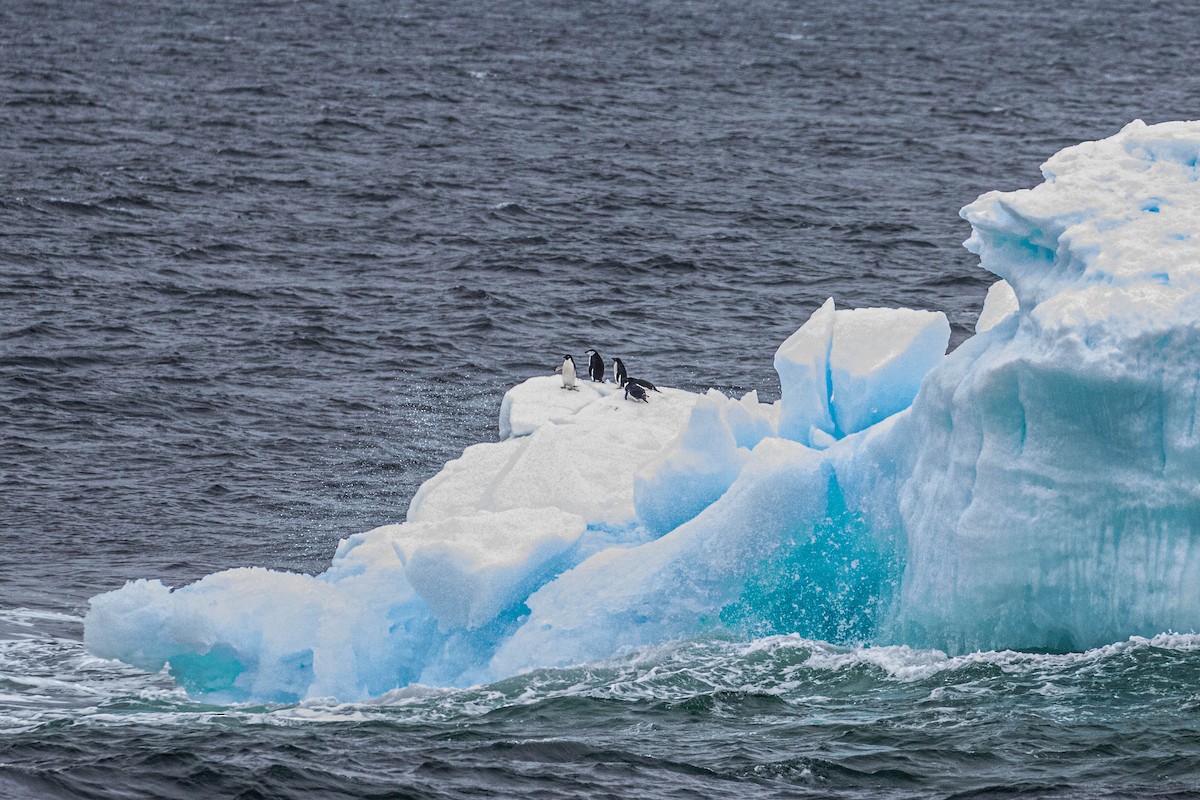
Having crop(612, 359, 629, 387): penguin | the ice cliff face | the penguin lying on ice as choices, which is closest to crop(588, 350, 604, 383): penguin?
crop(612, 359, 629, 387): penguin

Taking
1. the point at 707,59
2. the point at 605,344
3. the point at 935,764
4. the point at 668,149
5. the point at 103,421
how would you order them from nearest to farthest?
the point at 935,764 → the point at 103,421 → the point at 605,344 → the point at 668,149 → the point at 707,59

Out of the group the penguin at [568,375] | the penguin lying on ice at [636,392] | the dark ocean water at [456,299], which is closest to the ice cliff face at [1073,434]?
the dark ocean water at [456,299]

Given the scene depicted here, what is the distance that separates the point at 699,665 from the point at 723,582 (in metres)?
1.06

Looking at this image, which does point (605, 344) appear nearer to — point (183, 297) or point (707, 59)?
point (183, 297)

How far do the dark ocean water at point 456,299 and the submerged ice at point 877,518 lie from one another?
63cm

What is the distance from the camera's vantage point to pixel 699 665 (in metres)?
18.3

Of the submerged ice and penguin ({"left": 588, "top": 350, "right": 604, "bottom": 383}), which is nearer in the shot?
the submerged ice

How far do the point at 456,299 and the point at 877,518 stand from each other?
1839 centimetres

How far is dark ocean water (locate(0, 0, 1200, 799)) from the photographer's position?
54.0 feet

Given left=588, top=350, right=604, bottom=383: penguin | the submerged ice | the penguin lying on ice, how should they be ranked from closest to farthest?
the submerged ice → the penguin lying on ice → left=588, top=350, right=604, bottom=383: penguin

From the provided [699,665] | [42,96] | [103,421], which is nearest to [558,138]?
[42,96]

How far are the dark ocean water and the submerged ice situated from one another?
626 millimetres

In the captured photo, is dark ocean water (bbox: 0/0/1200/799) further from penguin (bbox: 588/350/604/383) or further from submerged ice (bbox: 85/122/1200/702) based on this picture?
penguin (bbox: 588/350/604/383)

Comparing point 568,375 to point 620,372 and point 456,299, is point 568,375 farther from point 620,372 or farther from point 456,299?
point 456,299
